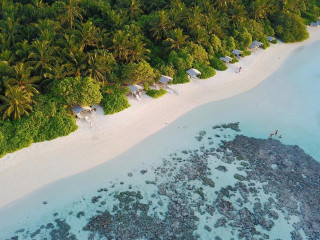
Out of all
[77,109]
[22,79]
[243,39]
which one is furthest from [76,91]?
[243,39]

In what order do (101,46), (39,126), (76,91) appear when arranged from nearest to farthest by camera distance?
1. (39,126)
2. (76,91)
3. (101,46)

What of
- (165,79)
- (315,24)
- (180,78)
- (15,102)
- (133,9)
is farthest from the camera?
(315,24)

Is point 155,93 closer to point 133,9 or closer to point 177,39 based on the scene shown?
point 177,39

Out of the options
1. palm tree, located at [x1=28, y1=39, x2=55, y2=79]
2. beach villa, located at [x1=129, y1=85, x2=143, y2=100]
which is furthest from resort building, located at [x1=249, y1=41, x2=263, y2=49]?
palm tree, located at [x1=28, y1=39, x2=55, y2=79]

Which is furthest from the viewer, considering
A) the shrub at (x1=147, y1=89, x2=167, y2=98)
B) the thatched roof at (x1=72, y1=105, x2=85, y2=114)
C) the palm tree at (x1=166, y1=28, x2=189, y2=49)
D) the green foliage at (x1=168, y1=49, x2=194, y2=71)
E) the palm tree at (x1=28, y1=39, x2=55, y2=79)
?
the palm tree at (x1=166, y1=28, x2=189, y2=49)

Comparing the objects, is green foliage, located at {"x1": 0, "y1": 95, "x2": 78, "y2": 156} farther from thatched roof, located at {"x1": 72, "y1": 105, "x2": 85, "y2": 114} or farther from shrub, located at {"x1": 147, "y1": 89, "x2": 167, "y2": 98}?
shrub, located at {"x1": 147, "y1": 89, "x2": 167, "y2": 98}

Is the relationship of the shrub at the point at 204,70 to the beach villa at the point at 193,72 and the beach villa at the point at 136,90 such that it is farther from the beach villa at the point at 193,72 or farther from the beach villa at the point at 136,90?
the beach villa at the point at 136,90

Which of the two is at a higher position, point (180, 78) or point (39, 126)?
point (180, 78)
